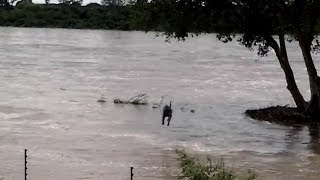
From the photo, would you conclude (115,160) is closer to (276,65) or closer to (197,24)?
(197,24)

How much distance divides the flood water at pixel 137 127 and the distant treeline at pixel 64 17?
260ft

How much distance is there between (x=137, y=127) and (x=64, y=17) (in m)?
104

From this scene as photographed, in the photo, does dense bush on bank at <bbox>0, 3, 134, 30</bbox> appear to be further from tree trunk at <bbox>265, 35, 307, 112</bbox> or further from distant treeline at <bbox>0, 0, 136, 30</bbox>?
tree trunk at <bbox>265, 35, 307, 112</bbox>

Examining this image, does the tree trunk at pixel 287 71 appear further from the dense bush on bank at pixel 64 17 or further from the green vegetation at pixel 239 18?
the dense bush on bank at pixel 64 17

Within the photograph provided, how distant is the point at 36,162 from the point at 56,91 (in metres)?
15.0

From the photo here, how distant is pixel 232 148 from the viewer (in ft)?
59.0

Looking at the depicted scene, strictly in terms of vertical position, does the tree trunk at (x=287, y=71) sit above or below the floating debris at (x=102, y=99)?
above

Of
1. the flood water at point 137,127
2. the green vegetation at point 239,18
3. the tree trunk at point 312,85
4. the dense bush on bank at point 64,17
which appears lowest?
the flood water at point 137,127

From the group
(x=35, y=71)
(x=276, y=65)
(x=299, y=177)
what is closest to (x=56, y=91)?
(x=35, y=71)

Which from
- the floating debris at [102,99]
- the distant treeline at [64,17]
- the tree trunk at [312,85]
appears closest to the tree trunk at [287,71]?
the tree trunk at [312,85]

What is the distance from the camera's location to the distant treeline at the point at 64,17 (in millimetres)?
119938

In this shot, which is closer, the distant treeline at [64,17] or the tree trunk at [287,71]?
the tree trunk at [287,71]

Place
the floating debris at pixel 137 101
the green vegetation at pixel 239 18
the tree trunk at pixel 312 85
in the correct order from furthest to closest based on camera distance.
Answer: the floating debris at pixel 137 101 < the tree trunk at pixel 312 85 < the green vegetation at pixel 239 18

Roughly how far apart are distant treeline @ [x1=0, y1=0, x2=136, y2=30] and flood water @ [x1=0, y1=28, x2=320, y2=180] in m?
79.2
